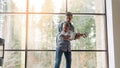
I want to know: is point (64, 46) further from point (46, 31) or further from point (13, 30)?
point (13, 30)

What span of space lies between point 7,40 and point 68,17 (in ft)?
2.80

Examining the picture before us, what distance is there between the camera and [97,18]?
2.80 m

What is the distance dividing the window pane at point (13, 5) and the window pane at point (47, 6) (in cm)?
11

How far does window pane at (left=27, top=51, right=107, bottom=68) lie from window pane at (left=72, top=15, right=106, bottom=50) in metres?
0.09

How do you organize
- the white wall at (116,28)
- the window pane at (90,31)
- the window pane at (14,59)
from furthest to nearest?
the window pane at (90,31) < the window pane at (14,59) < the white wall at (116,28)

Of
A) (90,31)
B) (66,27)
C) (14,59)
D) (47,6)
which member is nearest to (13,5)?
(47,6)

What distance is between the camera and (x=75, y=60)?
266 centimetres

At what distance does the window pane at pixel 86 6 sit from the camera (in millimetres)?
2801

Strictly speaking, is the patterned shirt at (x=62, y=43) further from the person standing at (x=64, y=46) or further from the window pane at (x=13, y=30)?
the window pane at (x=13, y=30)

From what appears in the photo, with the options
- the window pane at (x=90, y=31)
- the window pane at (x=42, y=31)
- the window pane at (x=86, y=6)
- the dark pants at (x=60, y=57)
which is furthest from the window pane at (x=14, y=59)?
the window pane at (x=86, y=6)

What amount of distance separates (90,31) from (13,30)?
1.02 meters

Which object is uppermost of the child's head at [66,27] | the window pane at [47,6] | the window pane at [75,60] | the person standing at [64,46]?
the window pane at [47,6]

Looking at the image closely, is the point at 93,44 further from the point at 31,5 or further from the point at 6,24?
the point at 6,24

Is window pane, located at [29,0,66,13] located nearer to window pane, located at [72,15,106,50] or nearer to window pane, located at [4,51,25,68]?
window pane, located at [72,15,106,50]
